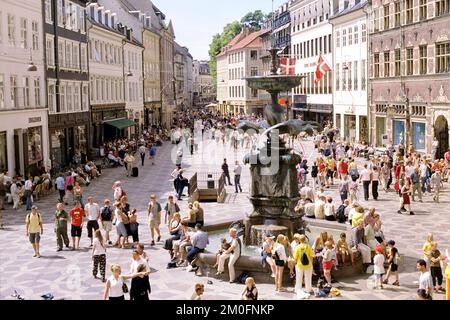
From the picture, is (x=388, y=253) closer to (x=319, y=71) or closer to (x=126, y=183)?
(x=126, y=183)

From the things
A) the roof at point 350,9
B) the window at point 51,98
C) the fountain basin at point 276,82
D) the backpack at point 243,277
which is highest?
the roof at point 350,9

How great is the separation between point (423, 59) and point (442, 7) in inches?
153

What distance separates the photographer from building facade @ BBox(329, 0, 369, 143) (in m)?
53.0

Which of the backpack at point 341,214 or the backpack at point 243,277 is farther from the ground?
the backpack at point 341,214

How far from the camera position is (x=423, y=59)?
134 ft

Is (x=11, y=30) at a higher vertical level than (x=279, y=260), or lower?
higher

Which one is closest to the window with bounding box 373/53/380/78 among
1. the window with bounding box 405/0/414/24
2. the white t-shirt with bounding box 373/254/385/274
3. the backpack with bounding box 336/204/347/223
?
the window with bounding box 405/0/414/24

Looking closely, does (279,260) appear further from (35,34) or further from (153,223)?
(35,34)

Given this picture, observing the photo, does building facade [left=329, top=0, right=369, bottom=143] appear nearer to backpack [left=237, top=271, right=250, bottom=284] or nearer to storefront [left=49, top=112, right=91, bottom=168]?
storefront [left=49, top=112, right=91, bottom=168]

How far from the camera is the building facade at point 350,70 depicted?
53.0 m

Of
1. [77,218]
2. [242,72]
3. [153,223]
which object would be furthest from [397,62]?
[242,72]

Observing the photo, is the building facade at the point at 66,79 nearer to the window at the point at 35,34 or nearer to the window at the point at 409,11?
the window at the point at 35,34

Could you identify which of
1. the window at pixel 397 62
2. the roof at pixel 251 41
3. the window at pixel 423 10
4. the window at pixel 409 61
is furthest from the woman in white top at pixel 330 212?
the roof at pixel 251 41

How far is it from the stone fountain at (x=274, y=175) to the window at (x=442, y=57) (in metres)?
21.8
